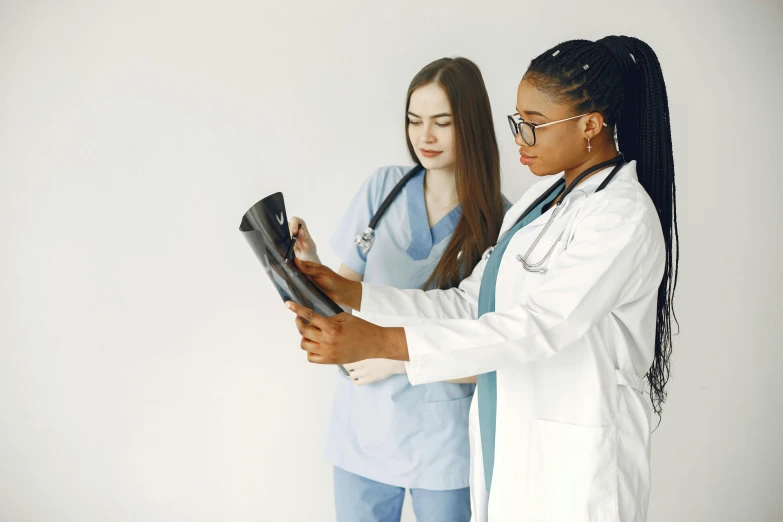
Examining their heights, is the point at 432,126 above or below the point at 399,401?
above

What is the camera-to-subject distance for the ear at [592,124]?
54.6 inches

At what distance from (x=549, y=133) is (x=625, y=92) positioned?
167 mm

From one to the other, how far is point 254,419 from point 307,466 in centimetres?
23

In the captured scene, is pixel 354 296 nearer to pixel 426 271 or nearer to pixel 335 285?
pixel 335 285

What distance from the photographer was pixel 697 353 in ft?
7.95

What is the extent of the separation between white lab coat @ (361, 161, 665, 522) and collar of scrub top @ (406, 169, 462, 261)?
30cm

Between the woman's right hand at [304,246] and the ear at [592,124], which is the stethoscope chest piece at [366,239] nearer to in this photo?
the woman's right hand at [304,246]

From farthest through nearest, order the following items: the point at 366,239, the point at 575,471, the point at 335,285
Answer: the point at 366,239, the point at 335,285, the point at 575,471

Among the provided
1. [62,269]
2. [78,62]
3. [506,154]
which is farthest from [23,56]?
[506,154]

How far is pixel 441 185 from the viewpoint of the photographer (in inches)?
72.3

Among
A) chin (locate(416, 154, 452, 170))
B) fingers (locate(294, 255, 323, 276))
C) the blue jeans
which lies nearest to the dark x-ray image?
fingers (locate(294, 255, 323, 276))

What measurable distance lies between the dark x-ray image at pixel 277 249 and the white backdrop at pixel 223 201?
775 mm

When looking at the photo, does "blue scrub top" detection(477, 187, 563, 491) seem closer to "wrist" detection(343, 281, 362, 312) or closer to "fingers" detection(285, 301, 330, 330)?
"wrist" detection(343, 281, 362, 312)

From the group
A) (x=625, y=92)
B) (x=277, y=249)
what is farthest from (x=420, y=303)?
(x=625, y=92)
